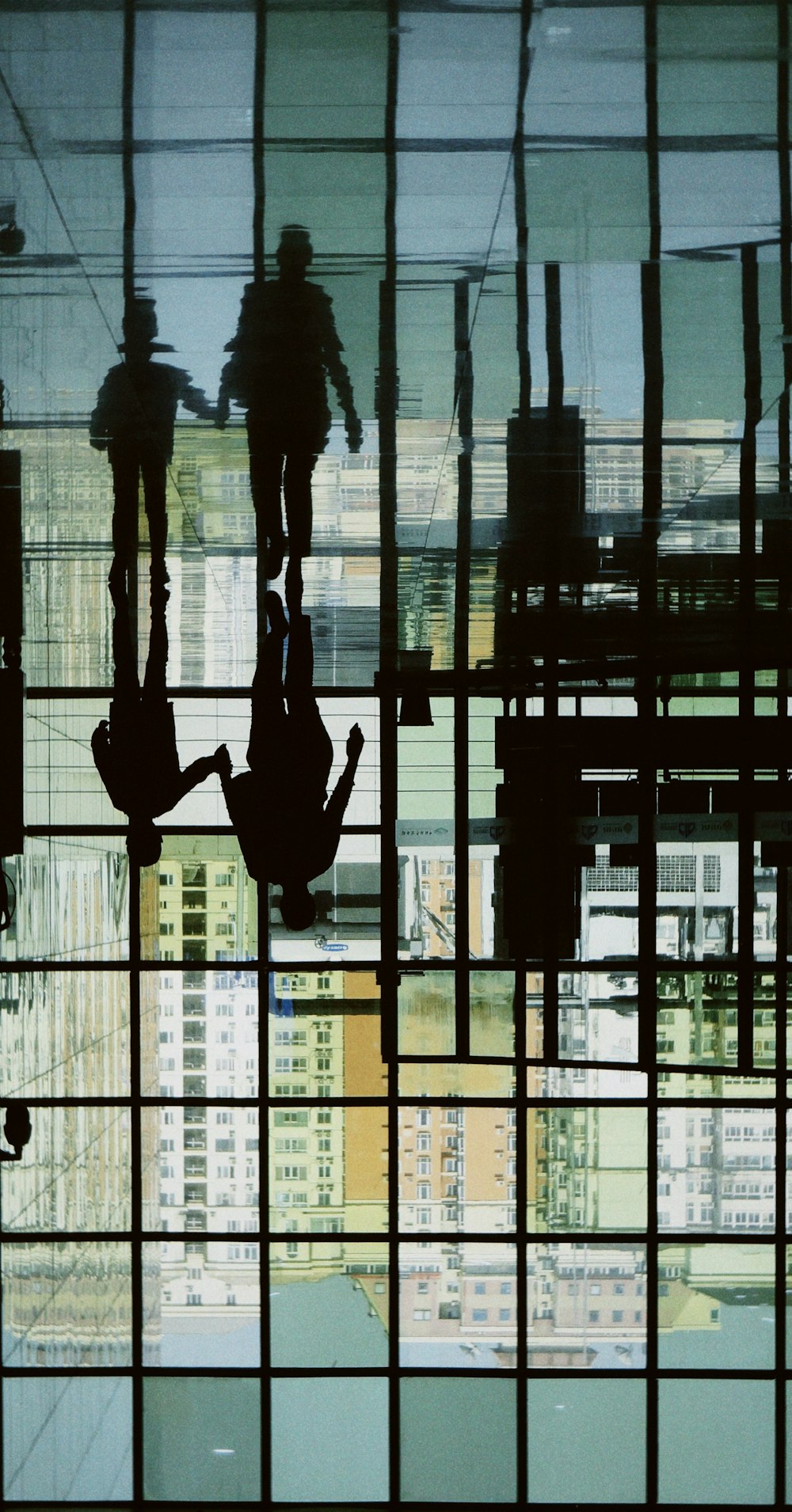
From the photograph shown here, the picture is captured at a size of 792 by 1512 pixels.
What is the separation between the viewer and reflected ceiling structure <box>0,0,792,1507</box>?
5578 mm

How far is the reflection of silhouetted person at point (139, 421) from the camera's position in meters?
5.01

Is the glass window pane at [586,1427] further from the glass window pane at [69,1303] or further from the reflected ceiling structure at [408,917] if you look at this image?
the glass window pane at [69,1303]

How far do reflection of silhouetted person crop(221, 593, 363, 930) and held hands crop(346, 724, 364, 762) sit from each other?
0.03 metres

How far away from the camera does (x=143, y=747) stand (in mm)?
5336

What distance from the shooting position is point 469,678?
1254cm

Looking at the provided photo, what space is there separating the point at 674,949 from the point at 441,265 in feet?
29.1

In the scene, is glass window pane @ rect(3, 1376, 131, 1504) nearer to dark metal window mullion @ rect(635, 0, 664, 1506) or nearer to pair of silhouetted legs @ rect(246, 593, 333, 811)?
dark metal window mullion @ rect(635, 0, 664, 1506)

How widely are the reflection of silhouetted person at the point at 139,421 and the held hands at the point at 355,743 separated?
1018mm

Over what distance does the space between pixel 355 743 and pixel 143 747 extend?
3.55ft

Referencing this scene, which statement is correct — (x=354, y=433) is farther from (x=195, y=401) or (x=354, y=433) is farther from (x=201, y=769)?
(x=201, y=769)

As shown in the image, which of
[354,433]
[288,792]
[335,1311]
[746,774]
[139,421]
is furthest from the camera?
[335,1311]

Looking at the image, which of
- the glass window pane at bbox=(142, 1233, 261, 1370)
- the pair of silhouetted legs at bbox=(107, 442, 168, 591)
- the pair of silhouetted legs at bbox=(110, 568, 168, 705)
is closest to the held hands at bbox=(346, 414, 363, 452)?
the pair of silhouetted legs at bbox=(107, 442, 168, 591)

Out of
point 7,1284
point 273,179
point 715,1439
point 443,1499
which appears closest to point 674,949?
point 715,1439

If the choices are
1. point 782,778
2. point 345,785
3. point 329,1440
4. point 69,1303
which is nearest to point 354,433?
point 345,785
